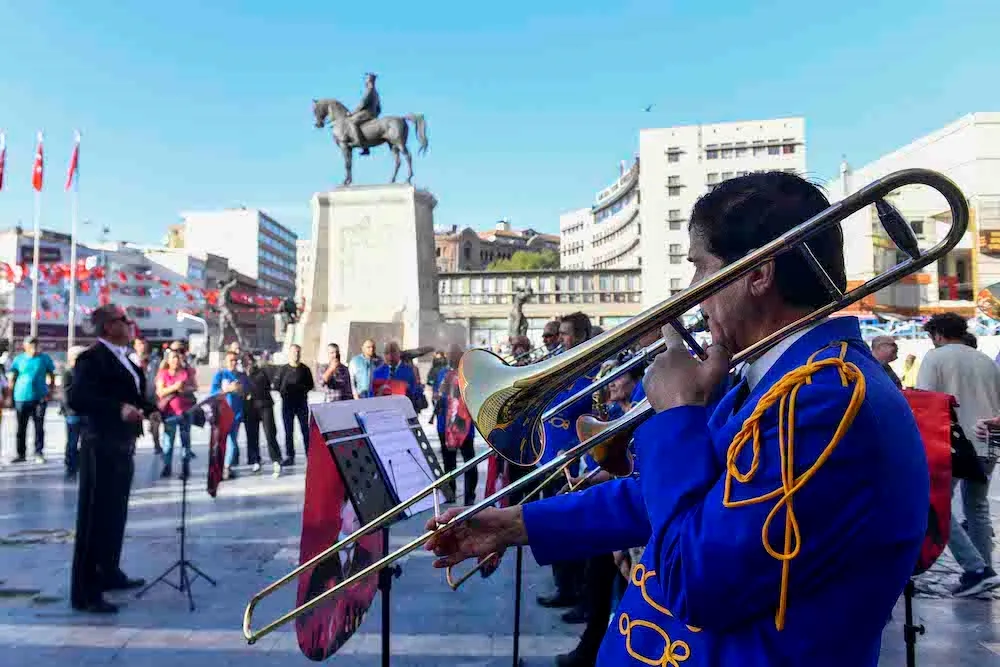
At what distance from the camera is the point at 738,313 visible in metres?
1.43

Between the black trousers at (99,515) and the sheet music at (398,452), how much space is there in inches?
110

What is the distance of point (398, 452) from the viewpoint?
2791 mm

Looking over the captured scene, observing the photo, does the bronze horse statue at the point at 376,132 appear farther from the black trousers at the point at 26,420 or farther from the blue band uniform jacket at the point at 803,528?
the blue band uniform jacket at the point at 803,528

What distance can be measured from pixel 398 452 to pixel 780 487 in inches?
74.7

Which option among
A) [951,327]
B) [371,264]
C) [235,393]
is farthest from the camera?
[371,264]

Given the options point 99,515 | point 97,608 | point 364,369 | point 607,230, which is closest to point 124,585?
point 97,608

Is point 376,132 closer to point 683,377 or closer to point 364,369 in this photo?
point 364,369

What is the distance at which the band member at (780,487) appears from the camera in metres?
1.11

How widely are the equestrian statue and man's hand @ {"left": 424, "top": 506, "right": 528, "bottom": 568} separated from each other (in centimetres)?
2123

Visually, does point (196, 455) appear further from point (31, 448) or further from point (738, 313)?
point (738, 313)

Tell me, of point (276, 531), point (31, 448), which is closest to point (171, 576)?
point (276, 531)

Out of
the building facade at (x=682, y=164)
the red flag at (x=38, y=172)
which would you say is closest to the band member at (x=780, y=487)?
the red flag at (x=38, y=172)

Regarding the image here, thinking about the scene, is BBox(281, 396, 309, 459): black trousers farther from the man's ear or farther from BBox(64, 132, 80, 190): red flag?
BBox(64, 132, 80, 190): red flag

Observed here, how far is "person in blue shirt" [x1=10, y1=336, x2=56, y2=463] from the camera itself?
10016 millimetres
